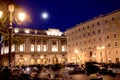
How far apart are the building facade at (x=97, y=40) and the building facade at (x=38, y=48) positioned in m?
10.4

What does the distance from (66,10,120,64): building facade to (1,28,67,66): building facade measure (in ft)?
34.1

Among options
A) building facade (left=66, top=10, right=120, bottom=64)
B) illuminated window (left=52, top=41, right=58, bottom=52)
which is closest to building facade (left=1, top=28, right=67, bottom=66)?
illuminated window (left=52, top=41, right=58, bottom=52)

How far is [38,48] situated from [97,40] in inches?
1137

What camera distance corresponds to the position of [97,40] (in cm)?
6712

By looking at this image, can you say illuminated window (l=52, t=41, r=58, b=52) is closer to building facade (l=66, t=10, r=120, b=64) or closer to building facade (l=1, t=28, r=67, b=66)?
building facade (l=1, t=28, r=67, b=66)

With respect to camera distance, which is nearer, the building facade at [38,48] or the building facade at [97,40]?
the building facade at [97,40]

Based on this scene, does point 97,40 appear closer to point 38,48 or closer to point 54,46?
point 54,46

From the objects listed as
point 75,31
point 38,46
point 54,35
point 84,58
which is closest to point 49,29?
point 54,35

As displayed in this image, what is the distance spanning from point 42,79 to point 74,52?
204ft

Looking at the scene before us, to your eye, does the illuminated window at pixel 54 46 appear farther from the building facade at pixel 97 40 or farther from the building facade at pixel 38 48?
the building facade at pixel 97 40

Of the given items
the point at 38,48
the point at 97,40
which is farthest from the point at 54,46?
the point at 97,40

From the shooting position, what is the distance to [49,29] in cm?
9444

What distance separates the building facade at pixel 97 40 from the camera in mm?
59750

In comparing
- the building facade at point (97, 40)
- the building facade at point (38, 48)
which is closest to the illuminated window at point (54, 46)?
the building facade at point (38, 48)
